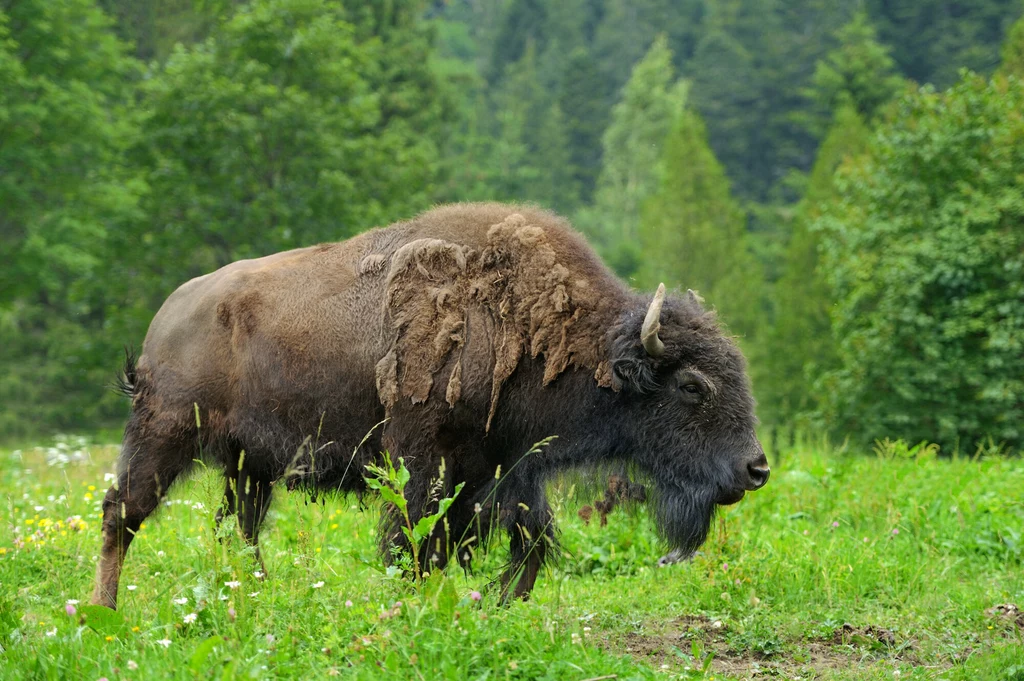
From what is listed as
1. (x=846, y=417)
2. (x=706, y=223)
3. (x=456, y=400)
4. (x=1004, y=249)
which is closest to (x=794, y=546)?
(x=456, y=400)

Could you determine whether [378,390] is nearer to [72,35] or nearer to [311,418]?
[311,418]

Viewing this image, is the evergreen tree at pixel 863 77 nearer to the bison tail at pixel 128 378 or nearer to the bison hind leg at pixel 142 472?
the bison tail at pixel 128 378

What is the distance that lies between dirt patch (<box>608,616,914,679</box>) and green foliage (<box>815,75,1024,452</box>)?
694 inches

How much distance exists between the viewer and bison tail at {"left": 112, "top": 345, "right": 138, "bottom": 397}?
20.4 feet

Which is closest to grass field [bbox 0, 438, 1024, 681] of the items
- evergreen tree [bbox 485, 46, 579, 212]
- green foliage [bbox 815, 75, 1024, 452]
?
green foliage [bbox 815, 75, 1024, 452]

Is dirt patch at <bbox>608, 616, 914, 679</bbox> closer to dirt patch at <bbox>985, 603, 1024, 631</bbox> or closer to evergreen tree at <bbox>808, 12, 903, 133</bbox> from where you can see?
dirt patch at <bbox>985, 603, 1024, 631</bbox>

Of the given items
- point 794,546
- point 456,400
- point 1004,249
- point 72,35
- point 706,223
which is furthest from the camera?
point 706,223

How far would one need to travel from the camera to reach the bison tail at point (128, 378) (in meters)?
6.21

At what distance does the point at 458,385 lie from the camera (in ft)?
18.2

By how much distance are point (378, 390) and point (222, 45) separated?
2286cm

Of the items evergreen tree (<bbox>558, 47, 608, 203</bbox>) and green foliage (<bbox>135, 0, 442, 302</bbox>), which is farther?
evergreen tree (<bbox>558, 47, 608, 203</bbox>)


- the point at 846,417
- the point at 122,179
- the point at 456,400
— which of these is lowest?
the point at 846,417

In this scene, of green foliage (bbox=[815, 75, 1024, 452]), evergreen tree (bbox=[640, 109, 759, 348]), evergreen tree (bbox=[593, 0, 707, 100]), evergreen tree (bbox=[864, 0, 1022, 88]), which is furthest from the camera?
evergreen tree (bbox=[593, 0, 707, 100])

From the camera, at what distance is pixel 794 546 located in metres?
6.84
